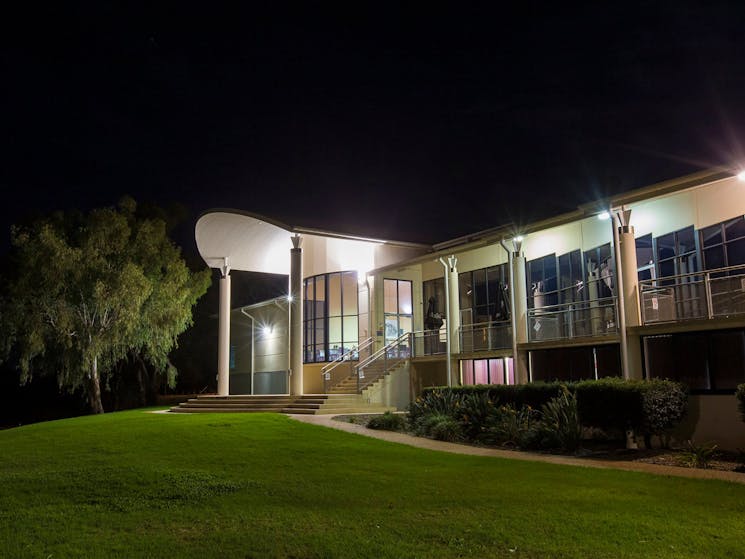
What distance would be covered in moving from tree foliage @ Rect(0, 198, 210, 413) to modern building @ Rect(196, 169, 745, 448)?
2.56 metres

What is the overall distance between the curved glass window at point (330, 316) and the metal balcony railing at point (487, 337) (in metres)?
8.03

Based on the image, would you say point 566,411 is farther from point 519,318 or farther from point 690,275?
point 519,318

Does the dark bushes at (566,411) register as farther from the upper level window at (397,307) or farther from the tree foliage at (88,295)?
the tree foliage at (88,295)

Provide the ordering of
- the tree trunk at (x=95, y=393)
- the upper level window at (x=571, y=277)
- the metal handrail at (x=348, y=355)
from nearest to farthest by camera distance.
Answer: the upper level window at (x=571, y=277) → the metal handrail at (x=348, y=355) → the tree trunk at (x=95, y=393)

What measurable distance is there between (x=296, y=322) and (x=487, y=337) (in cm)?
726

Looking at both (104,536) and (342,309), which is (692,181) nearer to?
(104,536)

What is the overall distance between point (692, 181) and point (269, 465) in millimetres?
10154

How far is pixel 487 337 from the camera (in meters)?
20.8

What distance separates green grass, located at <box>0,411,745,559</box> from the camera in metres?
6.59

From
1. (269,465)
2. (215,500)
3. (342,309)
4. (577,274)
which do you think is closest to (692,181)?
(577,274)

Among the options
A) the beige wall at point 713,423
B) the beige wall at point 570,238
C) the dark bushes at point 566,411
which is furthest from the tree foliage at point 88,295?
the beige wall at point 713,423

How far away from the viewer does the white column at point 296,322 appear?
79.6ft

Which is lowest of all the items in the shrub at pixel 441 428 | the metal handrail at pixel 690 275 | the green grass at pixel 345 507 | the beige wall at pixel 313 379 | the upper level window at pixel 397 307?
the green grass at pixel 345 507

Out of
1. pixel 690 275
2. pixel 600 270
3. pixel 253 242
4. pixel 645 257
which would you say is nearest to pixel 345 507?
pixel 690 275
